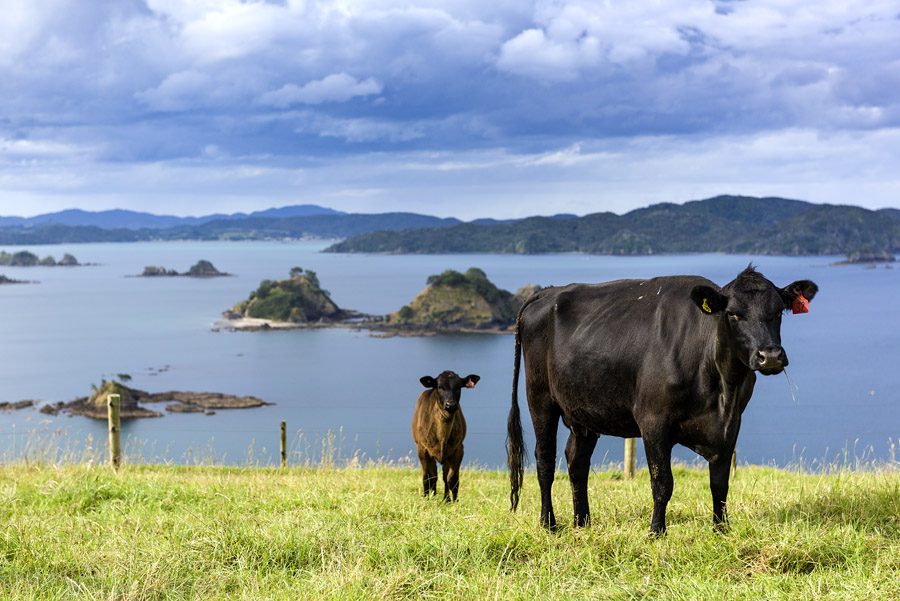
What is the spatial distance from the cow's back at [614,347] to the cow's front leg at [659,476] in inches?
13.5

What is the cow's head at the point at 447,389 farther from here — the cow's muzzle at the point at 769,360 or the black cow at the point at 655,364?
the cow's muzzle at the point at 769,360

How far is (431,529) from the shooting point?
6.11 metres

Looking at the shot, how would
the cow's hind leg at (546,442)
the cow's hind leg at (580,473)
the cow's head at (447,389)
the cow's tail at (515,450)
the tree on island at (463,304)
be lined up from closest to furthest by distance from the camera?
the cow's hind leg at (580,473)
the cow's hind leg at (546,442)
the cow's tail at (515,450)
the cow's head at (447,389)
the tree on island at (463,304)

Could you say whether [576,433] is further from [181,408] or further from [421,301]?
[421,301]

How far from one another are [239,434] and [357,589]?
62493 millimetres

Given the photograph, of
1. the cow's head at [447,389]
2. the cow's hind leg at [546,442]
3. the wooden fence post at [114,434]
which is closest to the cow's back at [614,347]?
the cow's hind leg at [546,442]

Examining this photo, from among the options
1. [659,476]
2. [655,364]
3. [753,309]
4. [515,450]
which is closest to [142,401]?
[515,450]

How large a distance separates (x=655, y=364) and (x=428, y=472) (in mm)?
4655

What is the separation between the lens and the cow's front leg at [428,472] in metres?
9.79

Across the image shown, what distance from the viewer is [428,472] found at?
32.3 ft

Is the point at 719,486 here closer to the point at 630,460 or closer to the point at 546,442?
the point at 546,442

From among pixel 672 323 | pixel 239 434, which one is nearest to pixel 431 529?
pixel 672 323

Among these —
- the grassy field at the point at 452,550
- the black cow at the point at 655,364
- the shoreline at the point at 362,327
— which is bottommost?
the shoreline at the point at 362,327

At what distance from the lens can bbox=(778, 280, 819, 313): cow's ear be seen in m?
5.40
